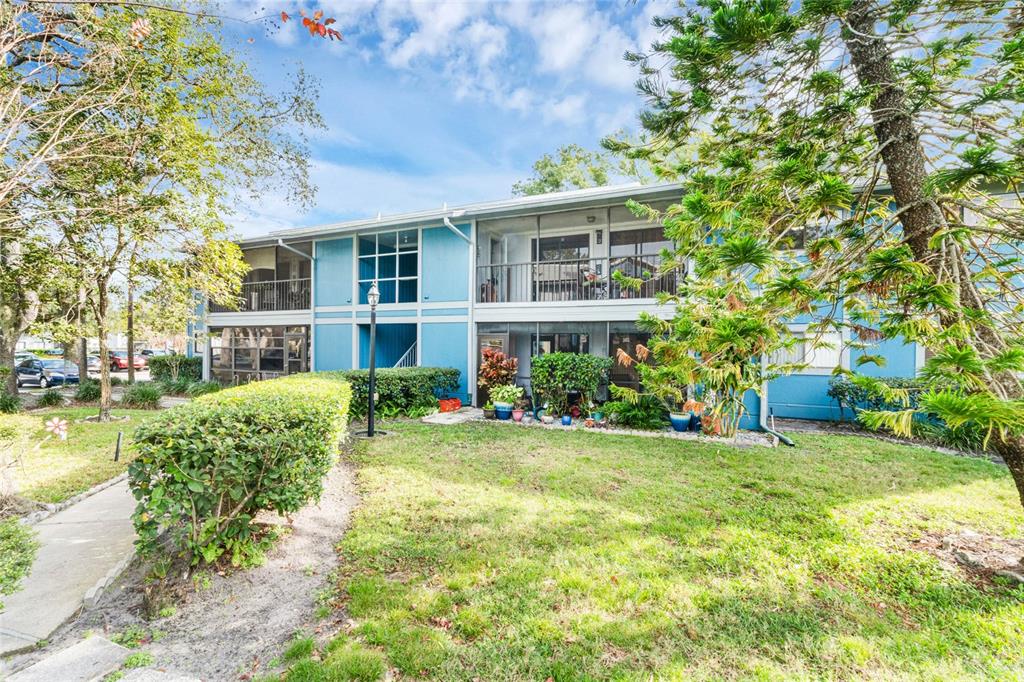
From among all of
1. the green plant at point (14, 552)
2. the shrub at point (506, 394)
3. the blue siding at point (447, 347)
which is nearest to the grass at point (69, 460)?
the green plant at point (14, 552)

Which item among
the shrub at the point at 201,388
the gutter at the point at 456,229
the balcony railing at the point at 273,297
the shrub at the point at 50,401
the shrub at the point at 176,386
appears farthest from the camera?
the balcony railing at the point at 273,297

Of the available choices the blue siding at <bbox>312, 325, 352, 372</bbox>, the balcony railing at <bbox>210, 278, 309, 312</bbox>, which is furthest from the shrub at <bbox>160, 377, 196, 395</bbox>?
the blue siding at <bbox>312, 325, 352, 372</bbox>

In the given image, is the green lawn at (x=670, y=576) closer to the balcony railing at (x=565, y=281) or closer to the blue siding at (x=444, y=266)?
the balcony railing at (x=565, y=281)

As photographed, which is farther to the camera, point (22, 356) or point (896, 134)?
point (22, 356)

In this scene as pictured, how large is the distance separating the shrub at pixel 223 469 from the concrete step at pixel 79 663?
571mm

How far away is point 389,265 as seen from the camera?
562 inches

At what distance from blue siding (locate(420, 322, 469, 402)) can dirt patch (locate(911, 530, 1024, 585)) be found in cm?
974

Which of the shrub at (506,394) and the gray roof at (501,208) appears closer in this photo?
the gray roof at (501,208)

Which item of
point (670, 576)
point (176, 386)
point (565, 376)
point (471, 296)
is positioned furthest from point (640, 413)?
point (176, 386)

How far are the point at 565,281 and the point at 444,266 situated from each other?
3696 mm

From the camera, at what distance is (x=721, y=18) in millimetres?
2648

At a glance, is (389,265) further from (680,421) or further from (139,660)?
(139,660)

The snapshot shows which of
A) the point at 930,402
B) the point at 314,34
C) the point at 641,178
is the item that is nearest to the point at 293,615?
the point at 930,402

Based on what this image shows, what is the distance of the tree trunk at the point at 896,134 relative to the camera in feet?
10.2
